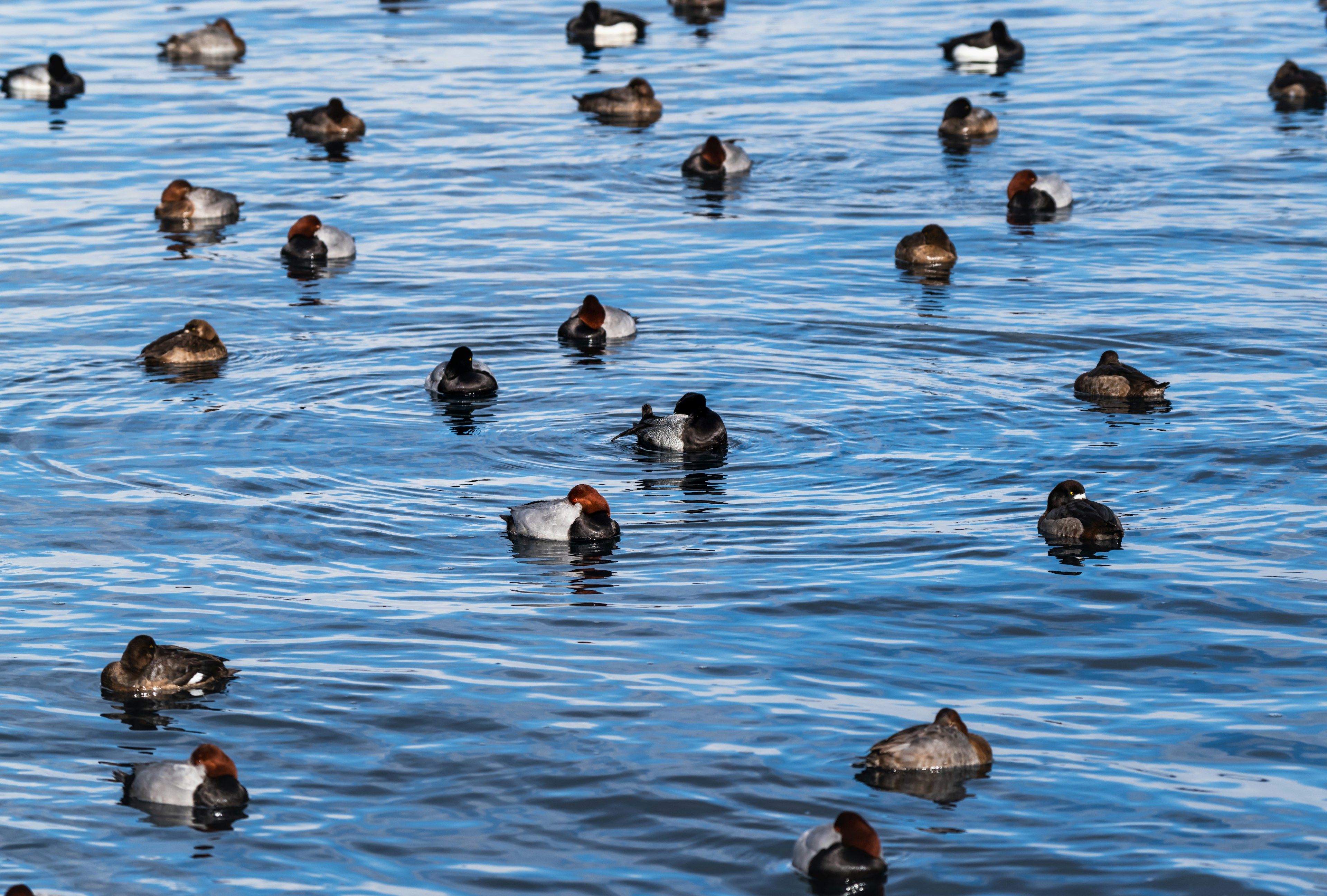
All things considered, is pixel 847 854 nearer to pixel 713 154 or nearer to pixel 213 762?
pixel 213 762

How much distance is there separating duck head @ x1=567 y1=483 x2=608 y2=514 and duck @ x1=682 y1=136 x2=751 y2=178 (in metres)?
17.2

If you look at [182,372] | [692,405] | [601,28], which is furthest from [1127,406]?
[601,28]

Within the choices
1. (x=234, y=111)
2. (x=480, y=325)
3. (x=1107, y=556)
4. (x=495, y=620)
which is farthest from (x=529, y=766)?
(x=234, y=111)

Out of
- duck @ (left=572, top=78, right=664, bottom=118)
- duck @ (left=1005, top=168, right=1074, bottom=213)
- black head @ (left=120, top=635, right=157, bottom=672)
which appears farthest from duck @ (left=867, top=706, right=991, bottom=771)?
duck @ (left=572, top=78, right=664, bottom=118)

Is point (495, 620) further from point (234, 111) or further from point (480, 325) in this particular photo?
point (234, 111)

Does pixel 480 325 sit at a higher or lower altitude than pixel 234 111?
lower

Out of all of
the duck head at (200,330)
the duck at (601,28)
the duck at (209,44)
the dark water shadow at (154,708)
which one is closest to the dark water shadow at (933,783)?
the dark water shadow at (154,708)

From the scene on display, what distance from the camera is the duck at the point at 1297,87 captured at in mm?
38375

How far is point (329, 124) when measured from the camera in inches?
1490

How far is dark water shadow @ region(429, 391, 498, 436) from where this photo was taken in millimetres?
21391

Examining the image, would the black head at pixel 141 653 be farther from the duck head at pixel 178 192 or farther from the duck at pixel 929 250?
the duck head at pixel 178 192

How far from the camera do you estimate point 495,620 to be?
15.6 metres

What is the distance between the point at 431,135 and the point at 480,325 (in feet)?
44.8

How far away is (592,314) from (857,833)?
14158 mm
